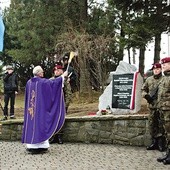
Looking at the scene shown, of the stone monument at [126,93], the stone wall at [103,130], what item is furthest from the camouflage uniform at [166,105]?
the stone monument at [126,93]

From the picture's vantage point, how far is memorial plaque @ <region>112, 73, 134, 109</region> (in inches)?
438

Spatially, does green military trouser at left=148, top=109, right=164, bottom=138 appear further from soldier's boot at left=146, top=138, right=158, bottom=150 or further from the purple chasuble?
the purple chasuble

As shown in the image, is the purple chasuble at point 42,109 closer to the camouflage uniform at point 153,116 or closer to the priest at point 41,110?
the priest at point 41,110

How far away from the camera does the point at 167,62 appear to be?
24.6ft

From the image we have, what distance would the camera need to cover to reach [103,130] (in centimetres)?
1015

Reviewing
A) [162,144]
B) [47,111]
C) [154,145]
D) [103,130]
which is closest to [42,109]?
[47,111]

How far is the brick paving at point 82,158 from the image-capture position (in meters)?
7.37

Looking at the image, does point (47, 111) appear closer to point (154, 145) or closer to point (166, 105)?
point (154, 145)

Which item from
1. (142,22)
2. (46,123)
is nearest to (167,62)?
(46,123)

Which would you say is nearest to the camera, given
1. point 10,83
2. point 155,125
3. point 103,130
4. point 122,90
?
point 155,125

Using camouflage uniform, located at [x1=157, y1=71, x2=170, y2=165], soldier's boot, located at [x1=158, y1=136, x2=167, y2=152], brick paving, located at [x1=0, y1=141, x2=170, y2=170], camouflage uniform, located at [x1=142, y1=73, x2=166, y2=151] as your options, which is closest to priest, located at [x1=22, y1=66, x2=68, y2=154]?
brick paving, located at [x1=0, y1=141, x2=170, y2=170]

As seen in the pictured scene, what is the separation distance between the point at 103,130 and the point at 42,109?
1.88 meters

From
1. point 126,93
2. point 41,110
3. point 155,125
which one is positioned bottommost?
point 155,125

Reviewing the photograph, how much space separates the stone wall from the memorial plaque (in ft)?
3.88
